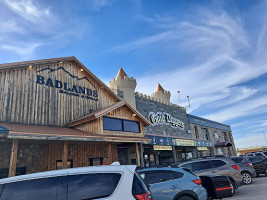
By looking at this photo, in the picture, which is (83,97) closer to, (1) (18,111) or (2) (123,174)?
(1) (18,111)

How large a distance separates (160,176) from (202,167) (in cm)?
414

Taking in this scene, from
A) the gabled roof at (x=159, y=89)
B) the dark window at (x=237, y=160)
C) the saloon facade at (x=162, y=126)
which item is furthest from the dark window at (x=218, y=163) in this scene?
the gabled roof at (x=159, y=89)

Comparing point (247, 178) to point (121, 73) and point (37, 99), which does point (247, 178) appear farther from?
point (121, 73)

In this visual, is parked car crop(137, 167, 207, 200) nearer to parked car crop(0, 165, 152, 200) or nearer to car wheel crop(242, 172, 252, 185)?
parked car crop(0, 165, 152, 200)

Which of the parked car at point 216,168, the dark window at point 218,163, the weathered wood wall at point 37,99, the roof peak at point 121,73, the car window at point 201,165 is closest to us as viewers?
the parked car at point 216,168

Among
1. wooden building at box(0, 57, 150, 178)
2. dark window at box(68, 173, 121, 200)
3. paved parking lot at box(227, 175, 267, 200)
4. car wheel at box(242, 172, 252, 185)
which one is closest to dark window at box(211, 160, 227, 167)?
paved parking lot at box(227, 175, 267, 200)

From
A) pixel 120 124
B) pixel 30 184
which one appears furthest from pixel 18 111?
pixel 30 184

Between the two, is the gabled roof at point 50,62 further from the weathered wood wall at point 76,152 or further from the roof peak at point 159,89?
the roof peak at point 159,89

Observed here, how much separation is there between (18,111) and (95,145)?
17.8 feet

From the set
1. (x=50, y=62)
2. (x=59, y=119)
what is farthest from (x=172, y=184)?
(x=50, y=62)

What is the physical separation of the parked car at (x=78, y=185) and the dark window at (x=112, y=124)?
9333 mm

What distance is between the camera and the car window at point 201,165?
9038 mm

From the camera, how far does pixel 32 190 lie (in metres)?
3.20

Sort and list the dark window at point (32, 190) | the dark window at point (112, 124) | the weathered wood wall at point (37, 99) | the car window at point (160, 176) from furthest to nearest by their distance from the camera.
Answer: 1. the dark window at point (112, 124)
2. the weathered wood wall at point (37, 99)
3. the car window at point (160, 176)
4. the dark window at point (32, 190)
